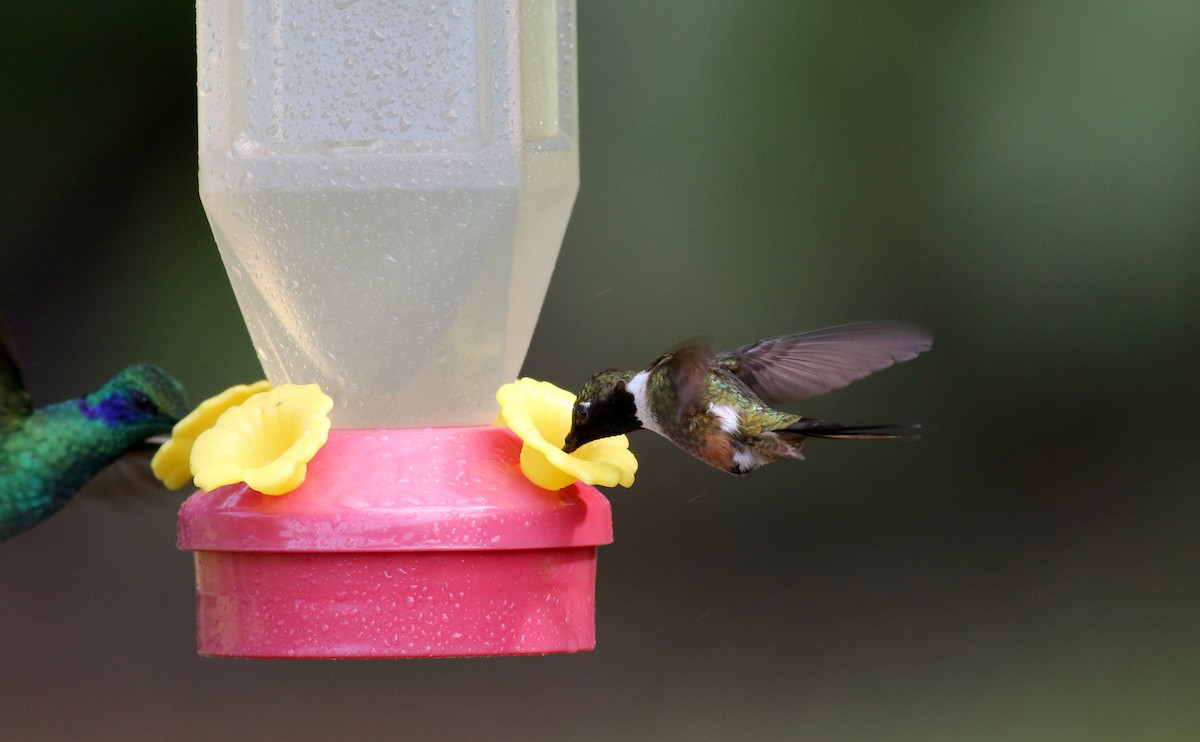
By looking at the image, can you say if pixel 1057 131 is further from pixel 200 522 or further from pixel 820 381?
pixel 200 522

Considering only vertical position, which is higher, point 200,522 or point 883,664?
point 200,522

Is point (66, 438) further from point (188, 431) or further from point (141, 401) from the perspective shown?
point (188, 431)

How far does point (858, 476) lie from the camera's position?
21.7 feet

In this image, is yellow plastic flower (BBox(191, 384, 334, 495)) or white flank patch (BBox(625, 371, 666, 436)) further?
white flank patch (BBox(625, 371, 666, 436))

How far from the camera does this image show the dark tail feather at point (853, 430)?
170 centimetres

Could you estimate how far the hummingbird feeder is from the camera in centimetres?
174

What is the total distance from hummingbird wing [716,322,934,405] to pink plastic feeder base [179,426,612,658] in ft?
1.87

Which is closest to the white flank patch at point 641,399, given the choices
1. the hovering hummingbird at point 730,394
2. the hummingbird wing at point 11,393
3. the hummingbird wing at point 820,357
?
the hovering hummingbird at point 730,394

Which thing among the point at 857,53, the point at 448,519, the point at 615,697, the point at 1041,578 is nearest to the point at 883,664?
the point at 1041,578

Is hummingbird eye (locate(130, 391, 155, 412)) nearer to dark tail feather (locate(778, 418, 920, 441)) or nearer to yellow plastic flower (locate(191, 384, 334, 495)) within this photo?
yellow plastic flower (locate(191, 384, 334, 495))

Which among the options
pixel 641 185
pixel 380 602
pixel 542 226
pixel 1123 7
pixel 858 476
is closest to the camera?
A: pixel 380 602

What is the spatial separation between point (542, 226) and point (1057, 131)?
344 centimetres

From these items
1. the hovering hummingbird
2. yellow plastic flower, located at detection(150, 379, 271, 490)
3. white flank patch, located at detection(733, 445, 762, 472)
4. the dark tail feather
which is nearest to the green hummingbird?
yellow plastic flower, located at detection(150, 379, 271, 490)

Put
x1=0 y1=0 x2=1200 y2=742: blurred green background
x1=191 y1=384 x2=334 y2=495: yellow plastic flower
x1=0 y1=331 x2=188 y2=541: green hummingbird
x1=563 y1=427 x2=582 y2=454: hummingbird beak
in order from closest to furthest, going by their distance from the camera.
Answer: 1. x1=191 y1=384 x2=334 y2=495: yellow plastic flower
2. x1=563 y1=427 x2=582 y2=454: hummingbird beak
3. x1=0 y1=331 x2=188 y2=541: green hummingbird
4. x1=0 y1=0 x2=1200 y2=742: blurred green background
